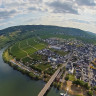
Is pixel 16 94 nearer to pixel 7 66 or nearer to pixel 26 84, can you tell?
pixel 26 84

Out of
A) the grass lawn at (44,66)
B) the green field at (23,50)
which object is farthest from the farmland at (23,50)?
the grass lawn at (44,66)

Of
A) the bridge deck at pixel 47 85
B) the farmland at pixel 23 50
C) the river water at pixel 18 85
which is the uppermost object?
the farmland at pixel 23 50

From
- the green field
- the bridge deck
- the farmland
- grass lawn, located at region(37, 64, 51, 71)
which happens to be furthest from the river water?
the green field

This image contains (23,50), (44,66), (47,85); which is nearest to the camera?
(47,85)

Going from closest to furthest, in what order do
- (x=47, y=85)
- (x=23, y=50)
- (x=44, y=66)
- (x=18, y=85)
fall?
(x=47, y=85)
(x=18, y=85)
(x=44, y=66)
(x=23, y=50)

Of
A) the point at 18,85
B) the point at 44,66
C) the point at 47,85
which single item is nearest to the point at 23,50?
the point at 44,66

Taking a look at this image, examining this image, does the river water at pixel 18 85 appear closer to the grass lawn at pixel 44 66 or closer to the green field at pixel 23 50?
the grass lawn at pixel 44 66

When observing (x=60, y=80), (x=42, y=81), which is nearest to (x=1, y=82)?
(x=42, y=81)

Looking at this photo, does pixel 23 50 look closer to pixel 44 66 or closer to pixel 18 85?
pixel 44 66
